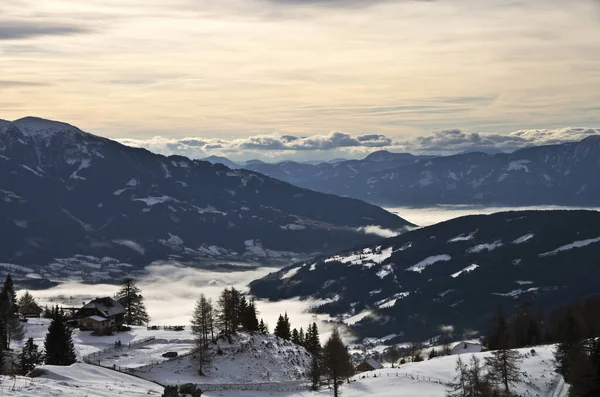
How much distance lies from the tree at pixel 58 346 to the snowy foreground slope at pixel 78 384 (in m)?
15.6

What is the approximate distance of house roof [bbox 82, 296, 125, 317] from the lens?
5600 inches

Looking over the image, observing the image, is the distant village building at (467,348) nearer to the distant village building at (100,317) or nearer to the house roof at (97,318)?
the distant village building at (100,317)

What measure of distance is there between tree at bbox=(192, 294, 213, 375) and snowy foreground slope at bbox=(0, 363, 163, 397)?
17.4 metres

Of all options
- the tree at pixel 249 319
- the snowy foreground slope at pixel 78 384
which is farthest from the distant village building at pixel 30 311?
the snowy foreground slope at pixel 78 384

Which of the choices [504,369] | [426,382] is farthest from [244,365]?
[504,369]

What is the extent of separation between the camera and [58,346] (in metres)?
101

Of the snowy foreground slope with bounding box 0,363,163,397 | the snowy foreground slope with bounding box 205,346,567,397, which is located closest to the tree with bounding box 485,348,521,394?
the snowy foreground slope with bounding box 205,346,567,397

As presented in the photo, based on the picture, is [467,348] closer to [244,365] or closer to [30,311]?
[244,365]

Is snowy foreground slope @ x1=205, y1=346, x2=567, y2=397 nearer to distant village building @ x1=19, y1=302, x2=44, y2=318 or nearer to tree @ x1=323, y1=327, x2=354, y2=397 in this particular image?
tree @ x1=323, y1=327, x2=354, y2=397

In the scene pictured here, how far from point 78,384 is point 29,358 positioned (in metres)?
36.0

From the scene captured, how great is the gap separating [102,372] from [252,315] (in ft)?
168

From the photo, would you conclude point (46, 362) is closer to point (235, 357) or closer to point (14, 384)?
point (235, 357)

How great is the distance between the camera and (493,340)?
162375mm

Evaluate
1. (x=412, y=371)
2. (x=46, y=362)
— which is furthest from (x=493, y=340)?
(x=46, y=362)
